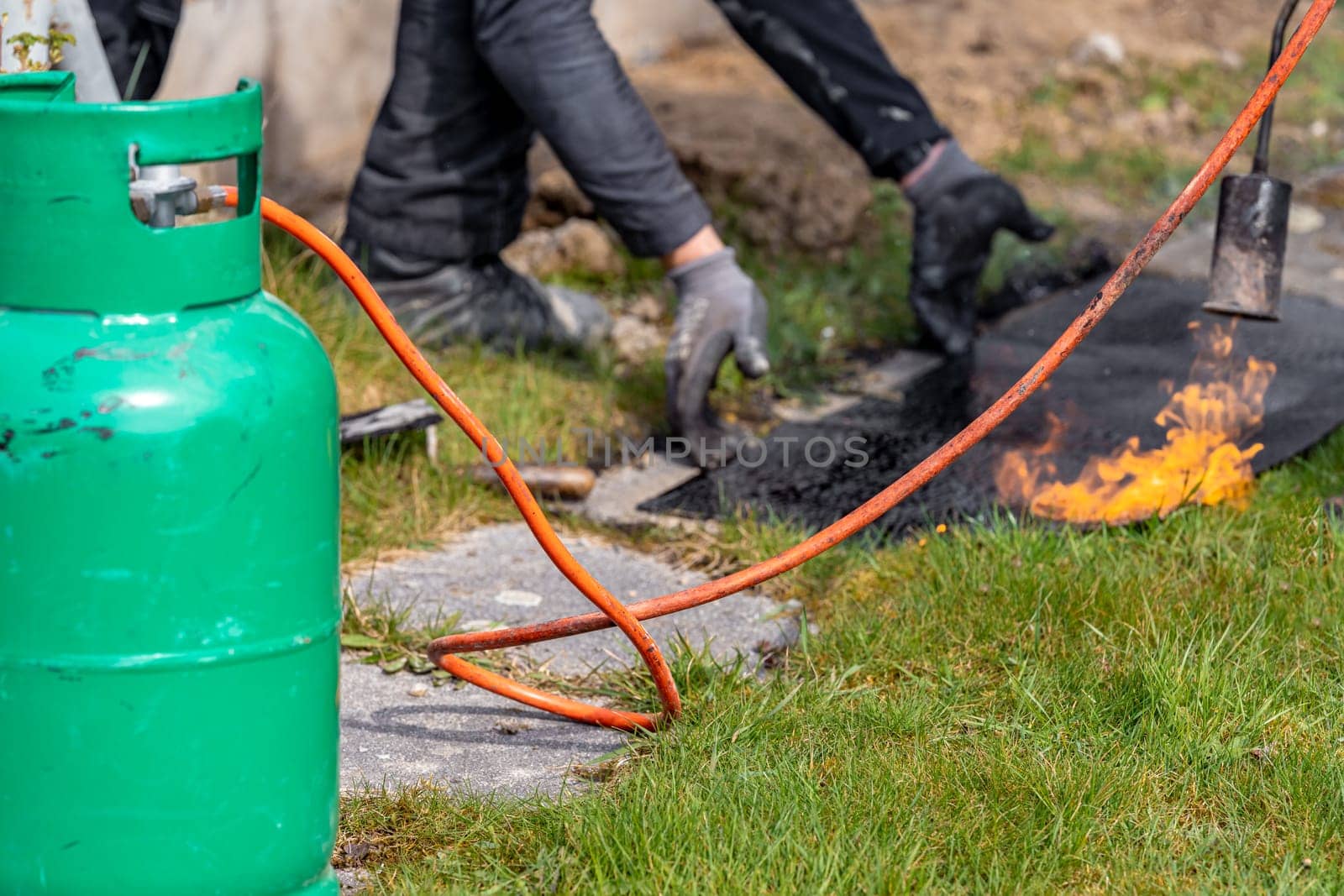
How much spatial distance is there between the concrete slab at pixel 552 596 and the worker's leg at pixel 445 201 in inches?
34.8

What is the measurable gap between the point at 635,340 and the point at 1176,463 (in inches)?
58.1

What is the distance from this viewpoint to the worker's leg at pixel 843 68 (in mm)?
3725

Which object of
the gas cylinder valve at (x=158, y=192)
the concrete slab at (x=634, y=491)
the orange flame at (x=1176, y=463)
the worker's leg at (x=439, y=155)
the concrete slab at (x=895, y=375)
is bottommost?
the concrete slab at (x=895, y=375)

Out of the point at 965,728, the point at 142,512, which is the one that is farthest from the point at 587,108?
the point at 142,512

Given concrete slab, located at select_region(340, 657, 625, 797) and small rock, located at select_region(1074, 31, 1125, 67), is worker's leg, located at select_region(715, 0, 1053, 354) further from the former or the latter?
small rock, located at select_region(1074, 31, 1125, 67)

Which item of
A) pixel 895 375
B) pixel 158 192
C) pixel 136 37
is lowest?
pixel 895 375

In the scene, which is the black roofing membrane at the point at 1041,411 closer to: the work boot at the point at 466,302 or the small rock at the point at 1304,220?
the work boot at the point at 466,302

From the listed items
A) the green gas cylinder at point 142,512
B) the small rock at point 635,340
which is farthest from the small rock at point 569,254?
the green gas cylinder at point 142,512

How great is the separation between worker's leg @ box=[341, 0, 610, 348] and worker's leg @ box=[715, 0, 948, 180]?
25.2 inches

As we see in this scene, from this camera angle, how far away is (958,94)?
577cm

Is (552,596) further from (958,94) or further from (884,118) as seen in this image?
(958,94)

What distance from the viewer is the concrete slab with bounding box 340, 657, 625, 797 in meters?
2.08

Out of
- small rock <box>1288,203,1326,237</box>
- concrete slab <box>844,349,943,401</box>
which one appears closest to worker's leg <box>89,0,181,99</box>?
concrete slab <box>844,349,943,401</box>

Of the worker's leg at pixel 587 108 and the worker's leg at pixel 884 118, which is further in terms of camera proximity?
the worker's leg at pixel 884 118
